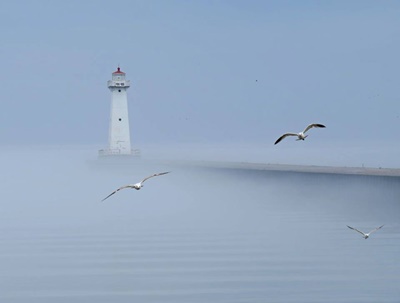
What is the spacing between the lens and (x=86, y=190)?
120500mm

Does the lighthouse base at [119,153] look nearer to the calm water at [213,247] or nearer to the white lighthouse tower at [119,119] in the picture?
the white lighthouse tower at [119,119]

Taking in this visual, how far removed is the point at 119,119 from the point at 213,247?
68118 millimetres

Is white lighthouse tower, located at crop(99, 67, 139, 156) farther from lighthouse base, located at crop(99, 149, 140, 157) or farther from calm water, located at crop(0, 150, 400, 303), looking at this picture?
calm water, located at crop(0, 150, 400, 303)

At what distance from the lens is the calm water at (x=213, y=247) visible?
39.8 m

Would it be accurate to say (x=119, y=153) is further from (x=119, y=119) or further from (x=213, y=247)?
(x=213, y=247)

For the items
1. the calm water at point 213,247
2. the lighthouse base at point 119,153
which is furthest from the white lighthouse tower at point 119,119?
the calm water at point 213,247

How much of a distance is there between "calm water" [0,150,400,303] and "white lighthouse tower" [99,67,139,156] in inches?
800

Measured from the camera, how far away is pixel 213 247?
5125 centimetres

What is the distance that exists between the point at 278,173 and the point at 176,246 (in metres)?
50.4

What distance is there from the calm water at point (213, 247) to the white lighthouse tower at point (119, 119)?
800 inches

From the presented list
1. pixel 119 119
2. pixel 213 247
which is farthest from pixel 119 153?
pixel 213 247

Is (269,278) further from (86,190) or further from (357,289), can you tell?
(86,190)

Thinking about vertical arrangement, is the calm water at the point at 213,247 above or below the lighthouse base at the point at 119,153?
below

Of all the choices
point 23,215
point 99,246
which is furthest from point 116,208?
point 99,246
